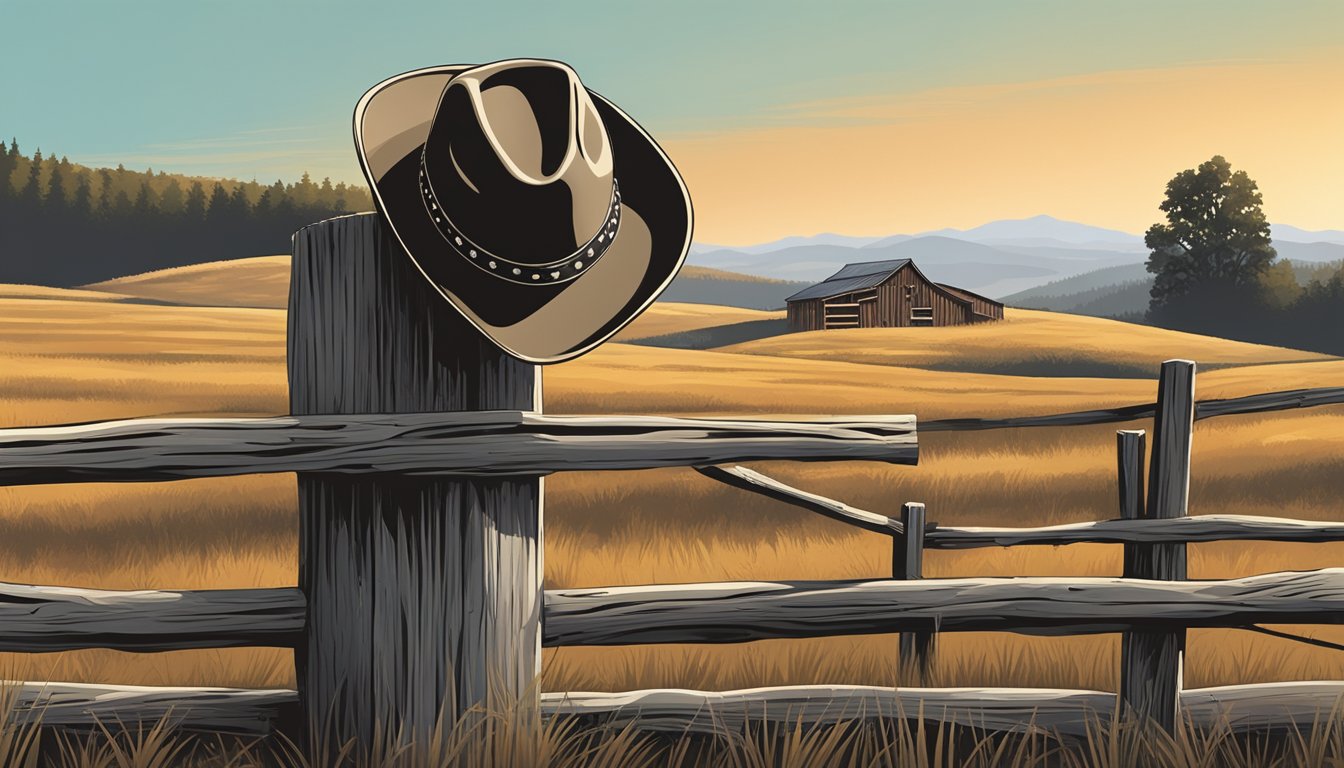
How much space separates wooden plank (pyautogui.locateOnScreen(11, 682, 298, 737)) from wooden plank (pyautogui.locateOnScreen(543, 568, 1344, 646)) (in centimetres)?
75

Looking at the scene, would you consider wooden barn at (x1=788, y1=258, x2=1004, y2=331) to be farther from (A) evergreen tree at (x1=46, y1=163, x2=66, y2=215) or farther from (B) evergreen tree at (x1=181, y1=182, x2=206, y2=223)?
(A) evergreen tree at (x1=46, y1=163, x2=66, y2=215)

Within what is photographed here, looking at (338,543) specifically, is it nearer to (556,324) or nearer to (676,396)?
(556,324)

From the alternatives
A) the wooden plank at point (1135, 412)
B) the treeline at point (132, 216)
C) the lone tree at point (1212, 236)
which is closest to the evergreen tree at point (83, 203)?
the treeline at point (132, 216)

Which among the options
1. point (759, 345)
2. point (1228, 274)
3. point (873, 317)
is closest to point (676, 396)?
point (759, 345)

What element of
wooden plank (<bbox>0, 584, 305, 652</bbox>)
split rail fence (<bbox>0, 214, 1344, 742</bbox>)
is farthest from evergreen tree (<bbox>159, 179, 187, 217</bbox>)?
split rail fence (<bbox>0, 214, 1344, 742</bbox>)

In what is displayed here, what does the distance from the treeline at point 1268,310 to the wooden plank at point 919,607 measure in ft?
202

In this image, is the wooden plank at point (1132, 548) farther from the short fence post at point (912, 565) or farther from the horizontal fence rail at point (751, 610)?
the short fence post at point (912, 565)

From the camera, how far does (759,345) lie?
43250 mm

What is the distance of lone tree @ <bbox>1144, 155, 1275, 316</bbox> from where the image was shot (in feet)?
194

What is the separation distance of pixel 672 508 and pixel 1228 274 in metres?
60.5

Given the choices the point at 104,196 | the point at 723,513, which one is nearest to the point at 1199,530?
the point at 723,513

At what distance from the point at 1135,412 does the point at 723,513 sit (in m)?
4.06

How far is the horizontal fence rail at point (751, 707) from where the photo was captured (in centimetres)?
284

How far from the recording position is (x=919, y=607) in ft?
9.48
